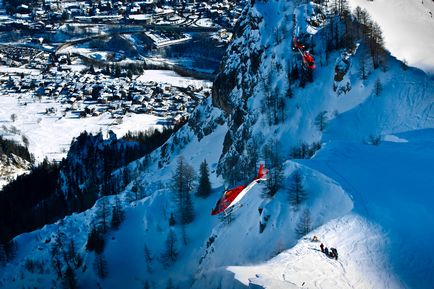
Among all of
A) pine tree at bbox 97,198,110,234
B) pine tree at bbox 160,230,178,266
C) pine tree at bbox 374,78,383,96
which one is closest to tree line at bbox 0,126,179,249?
pine tree at bbox 97,198,110,234

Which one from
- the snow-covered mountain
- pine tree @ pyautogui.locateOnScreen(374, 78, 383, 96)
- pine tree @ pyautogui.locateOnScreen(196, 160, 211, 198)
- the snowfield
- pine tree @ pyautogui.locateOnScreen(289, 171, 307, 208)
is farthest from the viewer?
the snowfield

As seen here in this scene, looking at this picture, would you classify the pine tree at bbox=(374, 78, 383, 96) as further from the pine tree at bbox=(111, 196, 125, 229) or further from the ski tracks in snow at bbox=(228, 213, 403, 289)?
the pine tree at bbox=(111, 196, 125, 229)

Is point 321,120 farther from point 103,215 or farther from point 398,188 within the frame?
point 103,215

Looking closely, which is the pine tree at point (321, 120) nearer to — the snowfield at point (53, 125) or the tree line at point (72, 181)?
the tree line at point (72, 181)

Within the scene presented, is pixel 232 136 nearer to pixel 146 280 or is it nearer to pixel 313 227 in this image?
pixel 146 280

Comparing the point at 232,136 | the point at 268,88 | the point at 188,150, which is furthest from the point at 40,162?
the point at 268,88

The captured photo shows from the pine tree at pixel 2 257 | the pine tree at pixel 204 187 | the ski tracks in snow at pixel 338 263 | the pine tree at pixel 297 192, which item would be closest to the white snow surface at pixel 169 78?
the pine tree at pixel 204 187
